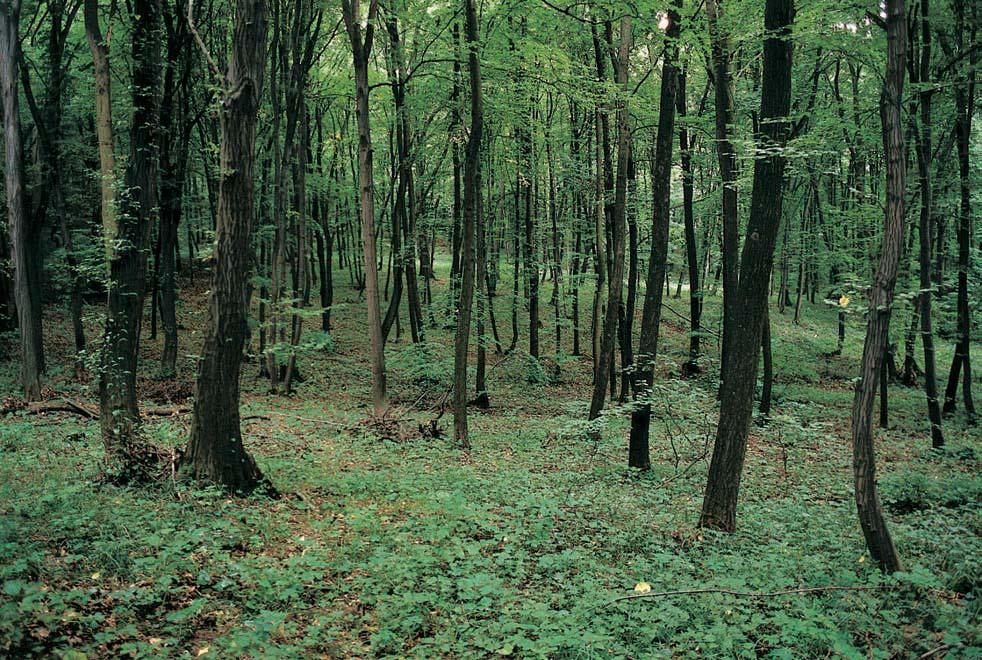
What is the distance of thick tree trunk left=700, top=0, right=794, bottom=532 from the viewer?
6.36 meters

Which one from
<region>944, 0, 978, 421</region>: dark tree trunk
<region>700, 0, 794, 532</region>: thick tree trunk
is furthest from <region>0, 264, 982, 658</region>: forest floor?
<region>944, 0, 978, 421</region>: dark tree trunk

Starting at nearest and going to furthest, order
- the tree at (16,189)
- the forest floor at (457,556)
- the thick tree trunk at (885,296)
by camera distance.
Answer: the forest floor at (457,556) < the thick tree trunk at (885,296) < the tree at (16,189)

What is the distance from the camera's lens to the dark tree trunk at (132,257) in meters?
7.20

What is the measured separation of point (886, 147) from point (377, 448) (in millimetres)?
9017

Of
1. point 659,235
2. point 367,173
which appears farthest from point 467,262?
point 659,235

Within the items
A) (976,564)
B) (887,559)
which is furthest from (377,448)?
(976,564)

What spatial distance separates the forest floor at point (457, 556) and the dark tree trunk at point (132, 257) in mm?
936

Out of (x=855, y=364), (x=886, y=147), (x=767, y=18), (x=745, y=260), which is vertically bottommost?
(x=855, y=364)

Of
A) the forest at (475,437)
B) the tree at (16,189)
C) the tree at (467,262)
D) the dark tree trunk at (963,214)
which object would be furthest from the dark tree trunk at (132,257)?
the dark tree trunk at (963,214)

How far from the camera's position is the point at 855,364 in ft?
82.5

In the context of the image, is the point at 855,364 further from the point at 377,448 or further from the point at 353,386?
the point at 377,448

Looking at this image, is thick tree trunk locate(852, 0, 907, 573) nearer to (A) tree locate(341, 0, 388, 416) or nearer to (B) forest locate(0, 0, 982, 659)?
(B) forest locate(0, 0, 982, 659)

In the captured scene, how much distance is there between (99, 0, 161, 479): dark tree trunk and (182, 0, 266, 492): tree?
1.20 metres

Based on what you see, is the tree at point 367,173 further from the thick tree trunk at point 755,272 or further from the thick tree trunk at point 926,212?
the thick tree trunk at point 926,212
